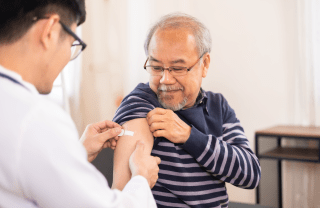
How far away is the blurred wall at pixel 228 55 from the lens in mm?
3074

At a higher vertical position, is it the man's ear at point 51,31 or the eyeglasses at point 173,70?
the man's ear at point 51,31

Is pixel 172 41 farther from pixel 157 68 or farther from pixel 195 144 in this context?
pixel 195 144

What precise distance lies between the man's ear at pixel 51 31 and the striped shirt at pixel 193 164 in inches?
19.4

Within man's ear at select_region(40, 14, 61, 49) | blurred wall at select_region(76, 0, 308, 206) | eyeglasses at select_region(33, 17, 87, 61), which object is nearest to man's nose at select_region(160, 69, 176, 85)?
eyeglasses at select_region(33, 17, 87, 61)

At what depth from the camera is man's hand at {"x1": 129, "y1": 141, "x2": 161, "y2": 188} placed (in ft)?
3.02

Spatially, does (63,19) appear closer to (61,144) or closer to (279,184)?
(61,144)

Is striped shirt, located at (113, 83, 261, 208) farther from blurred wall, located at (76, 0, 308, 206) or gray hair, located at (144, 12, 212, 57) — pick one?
blurred wall, located at (76, 0, 308, 206)

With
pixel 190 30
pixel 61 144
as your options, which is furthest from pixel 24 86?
pixel 190 30

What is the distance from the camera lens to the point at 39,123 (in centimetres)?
58

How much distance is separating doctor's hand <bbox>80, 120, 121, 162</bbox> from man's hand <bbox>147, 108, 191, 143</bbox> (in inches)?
5.1

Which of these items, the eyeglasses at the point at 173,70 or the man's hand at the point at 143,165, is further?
the eyeglasses at the point at 173,70

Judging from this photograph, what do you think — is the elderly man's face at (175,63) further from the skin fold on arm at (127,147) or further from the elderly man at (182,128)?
the skin fold on arm at (127,147)

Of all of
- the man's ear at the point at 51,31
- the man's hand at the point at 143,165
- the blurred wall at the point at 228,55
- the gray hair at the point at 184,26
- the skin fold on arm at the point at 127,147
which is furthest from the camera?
the blurred wall at the point at 228,55

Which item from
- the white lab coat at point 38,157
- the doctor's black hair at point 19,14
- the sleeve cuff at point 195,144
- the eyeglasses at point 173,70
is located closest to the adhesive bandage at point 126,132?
the sleeve cuff at point 195,144
